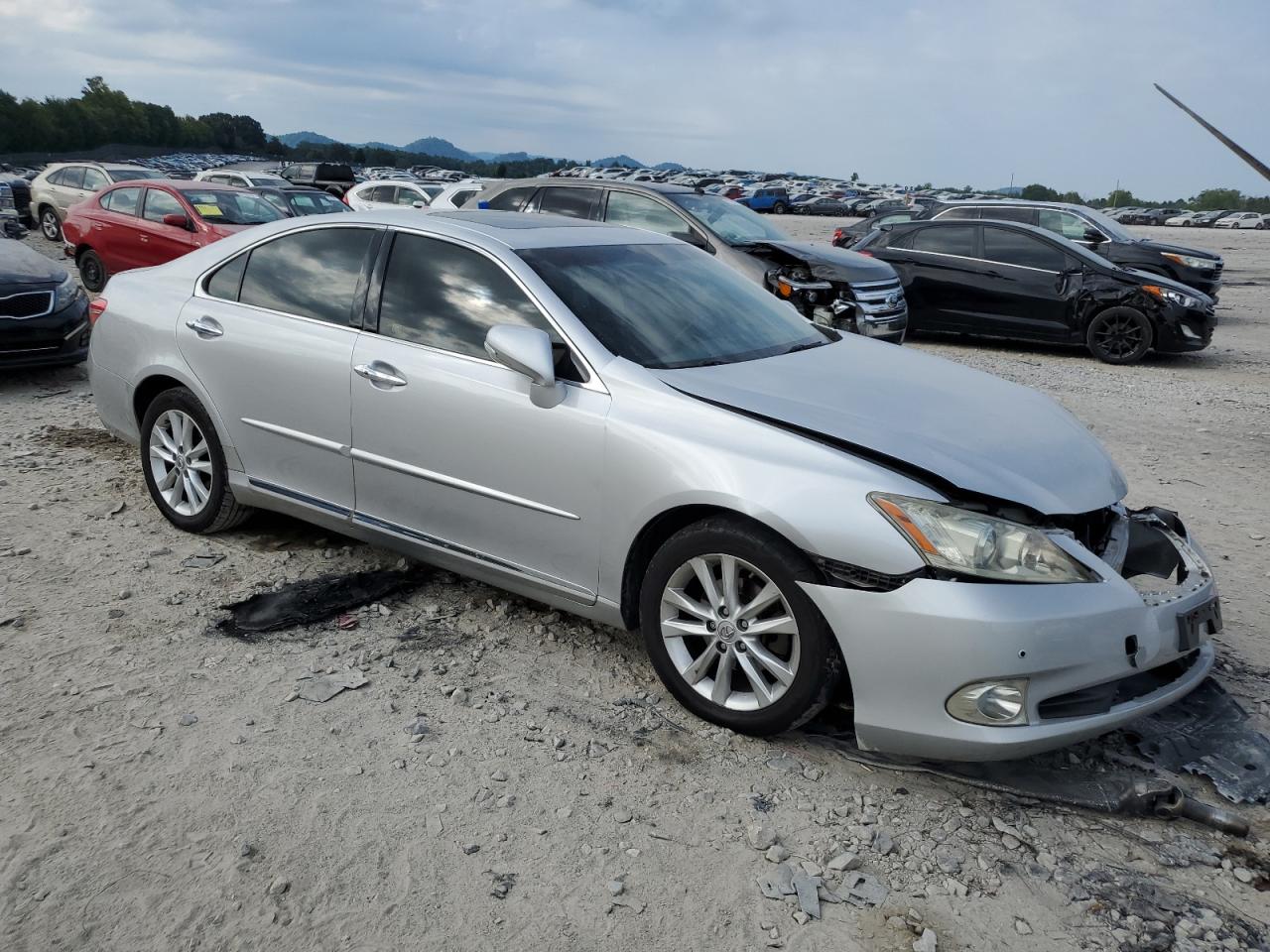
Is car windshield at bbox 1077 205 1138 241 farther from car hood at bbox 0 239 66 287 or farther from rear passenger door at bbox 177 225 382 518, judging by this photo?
car hood at bbox 0 239 66 287

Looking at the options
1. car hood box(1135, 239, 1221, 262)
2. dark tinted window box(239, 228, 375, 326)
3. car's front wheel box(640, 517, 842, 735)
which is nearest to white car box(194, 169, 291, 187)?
car hood box(1135, 239, 1221, 262)

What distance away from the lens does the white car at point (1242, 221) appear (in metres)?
55.3

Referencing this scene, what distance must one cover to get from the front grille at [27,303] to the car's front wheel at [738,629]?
692 centimetres

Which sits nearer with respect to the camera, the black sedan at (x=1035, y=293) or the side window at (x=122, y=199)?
the black sedan at (x=1035, y=293)

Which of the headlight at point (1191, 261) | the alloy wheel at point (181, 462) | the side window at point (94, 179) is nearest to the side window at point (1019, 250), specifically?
the headlight at point (1191, 261)

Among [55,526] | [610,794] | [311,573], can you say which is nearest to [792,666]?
[610,794]

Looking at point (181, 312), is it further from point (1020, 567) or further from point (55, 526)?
point (1020, 567)

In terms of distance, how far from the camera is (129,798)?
2963 mm

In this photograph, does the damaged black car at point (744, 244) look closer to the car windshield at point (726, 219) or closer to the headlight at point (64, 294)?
the car windshield at point (726, 219)

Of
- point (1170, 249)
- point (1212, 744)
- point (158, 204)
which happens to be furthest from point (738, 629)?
point (1170, 249)

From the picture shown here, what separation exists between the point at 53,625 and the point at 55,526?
1.27 metres

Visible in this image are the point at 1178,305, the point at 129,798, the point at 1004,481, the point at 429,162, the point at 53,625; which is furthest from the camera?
the point at 429,162

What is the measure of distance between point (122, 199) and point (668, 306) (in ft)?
40.0

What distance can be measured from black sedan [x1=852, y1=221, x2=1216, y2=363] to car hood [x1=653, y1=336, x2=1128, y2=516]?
7.94 m
